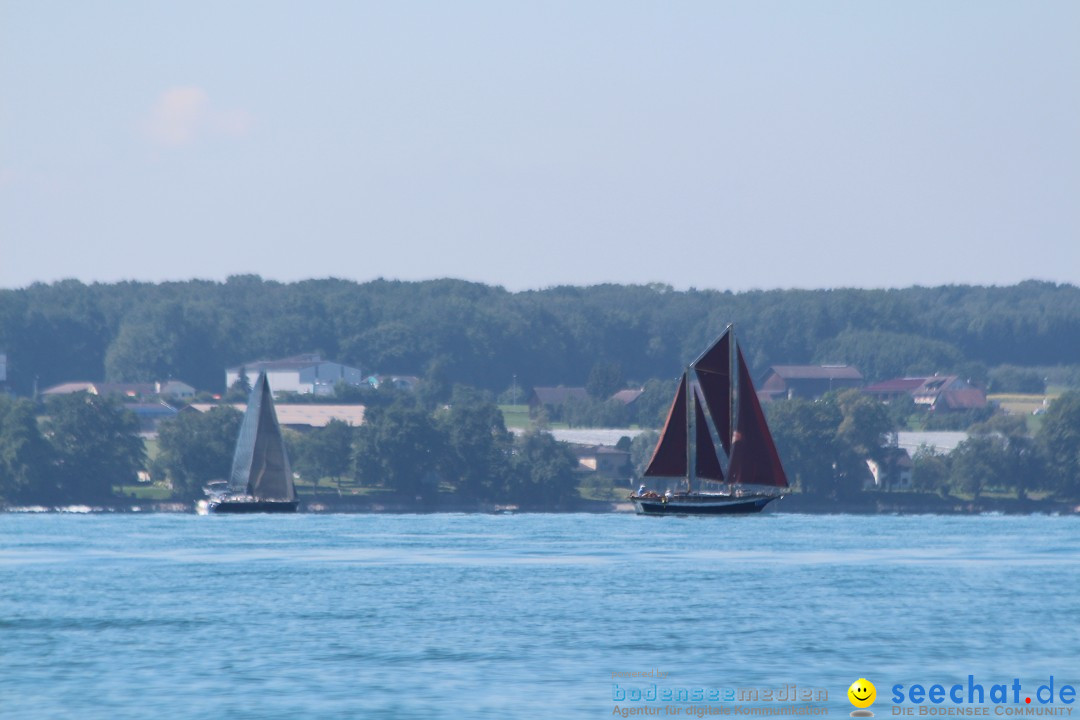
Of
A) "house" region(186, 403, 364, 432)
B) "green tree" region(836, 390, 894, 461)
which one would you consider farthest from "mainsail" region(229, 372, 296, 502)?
"green tree" region(836, 390, 894, 461)

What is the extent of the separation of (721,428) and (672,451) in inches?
137

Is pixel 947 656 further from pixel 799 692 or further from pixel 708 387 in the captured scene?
pixel 708 387

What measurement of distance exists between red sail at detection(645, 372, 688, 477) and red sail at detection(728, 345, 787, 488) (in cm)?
323

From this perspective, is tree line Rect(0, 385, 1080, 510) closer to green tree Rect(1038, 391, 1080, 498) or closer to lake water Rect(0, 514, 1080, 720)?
green tree Rect(1038, 391, 1080, 498)

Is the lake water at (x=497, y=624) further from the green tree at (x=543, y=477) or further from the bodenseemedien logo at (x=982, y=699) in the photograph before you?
the green tree at (x=543, y=477)

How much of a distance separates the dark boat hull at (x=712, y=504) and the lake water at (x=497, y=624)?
64.2 feet

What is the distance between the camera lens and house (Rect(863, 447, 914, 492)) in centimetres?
16512

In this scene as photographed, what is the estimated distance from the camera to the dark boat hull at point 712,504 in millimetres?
106250

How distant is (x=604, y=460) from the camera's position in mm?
172500

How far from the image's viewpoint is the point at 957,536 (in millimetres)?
99688

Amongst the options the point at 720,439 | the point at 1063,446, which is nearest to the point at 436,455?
the point at 1063,446

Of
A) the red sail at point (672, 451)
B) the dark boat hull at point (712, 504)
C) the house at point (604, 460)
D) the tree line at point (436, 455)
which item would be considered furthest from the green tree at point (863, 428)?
Result: the red sail at point (672, 451)

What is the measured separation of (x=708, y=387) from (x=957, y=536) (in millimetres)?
13804

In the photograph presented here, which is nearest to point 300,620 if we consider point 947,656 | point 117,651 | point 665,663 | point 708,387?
point 117,651
